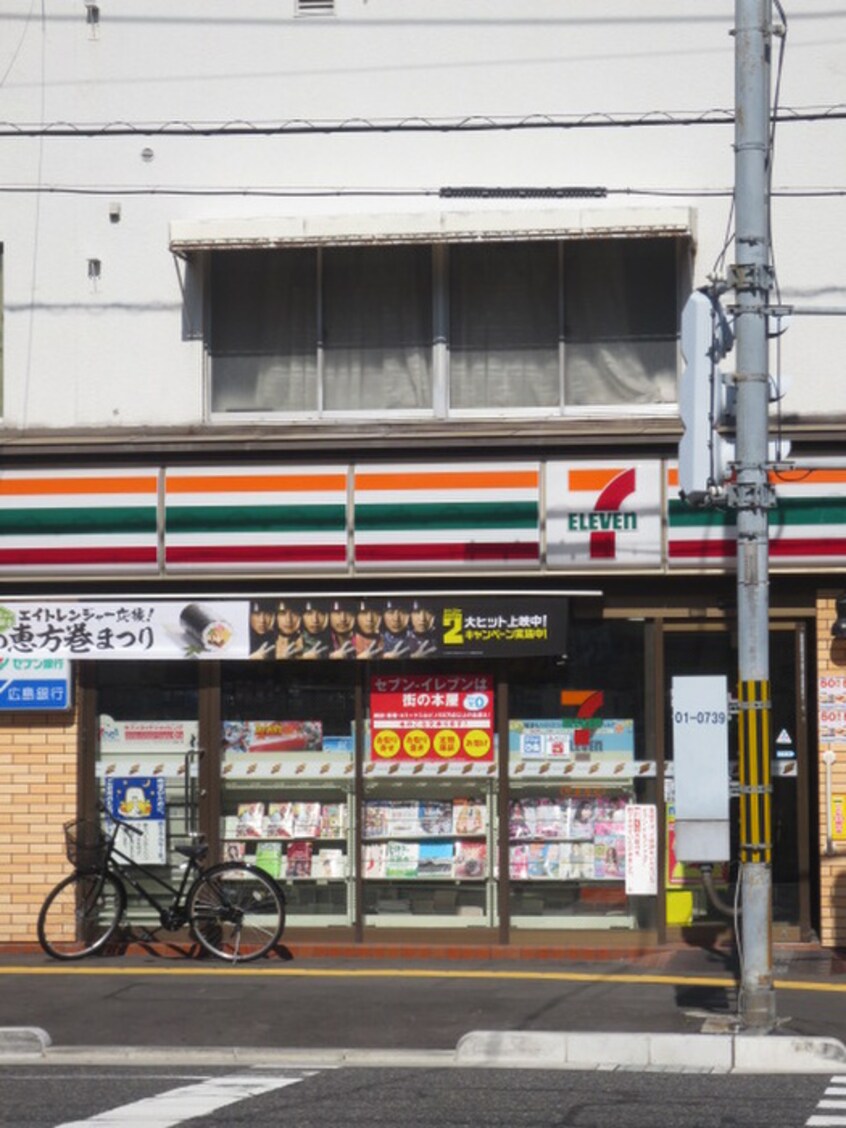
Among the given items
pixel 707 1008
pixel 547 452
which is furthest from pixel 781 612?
pixel 707 1008

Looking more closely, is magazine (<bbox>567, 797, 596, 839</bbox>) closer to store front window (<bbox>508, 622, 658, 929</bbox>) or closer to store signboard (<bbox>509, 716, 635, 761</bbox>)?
store front window (<bbox>508, 622, 658, 929</bbox>)

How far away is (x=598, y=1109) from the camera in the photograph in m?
10.5

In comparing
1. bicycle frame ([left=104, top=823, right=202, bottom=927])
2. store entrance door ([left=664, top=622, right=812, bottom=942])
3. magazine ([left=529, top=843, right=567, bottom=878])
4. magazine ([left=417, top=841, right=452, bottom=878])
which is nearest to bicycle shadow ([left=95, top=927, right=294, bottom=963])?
bicycle frame ([left=104, top=823, right=202, bottom=927])

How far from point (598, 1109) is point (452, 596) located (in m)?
6.20

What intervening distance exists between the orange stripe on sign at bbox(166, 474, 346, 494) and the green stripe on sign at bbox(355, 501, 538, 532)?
484 millimetres

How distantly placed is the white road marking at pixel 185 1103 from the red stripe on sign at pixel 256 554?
5.38 metres

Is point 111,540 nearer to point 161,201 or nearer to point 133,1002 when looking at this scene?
point 161,201

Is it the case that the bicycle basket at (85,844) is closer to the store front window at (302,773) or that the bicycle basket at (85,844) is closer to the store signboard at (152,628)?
the store front window at (302,773)

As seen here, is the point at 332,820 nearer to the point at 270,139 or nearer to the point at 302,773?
the point at 302,773

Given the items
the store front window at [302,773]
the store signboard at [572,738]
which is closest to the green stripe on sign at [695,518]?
the store signboard at [572,738]

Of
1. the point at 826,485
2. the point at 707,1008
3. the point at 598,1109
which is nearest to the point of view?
the point at 598,1109

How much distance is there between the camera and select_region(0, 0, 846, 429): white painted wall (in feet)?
53.8

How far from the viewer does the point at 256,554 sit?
16281 millimetres

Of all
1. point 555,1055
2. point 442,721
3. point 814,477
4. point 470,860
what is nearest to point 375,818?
point 470,860
